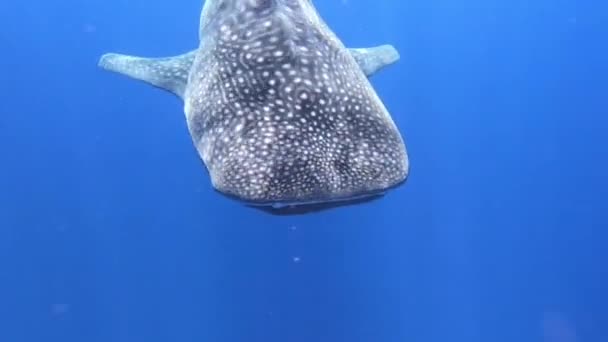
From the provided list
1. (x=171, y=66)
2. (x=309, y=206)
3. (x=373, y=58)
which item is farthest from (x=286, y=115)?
(x=373, y=58)

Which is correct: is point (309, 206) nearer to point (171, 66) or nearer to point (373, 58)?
point (171, 66)

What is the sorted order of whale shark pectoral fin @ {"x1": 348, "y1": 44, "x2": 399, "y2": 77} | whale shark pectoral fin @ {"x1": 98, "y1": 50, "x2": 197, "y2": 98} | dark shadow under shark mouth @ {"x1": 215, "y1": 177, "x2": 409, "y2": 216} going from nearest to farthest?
dark shadow under shark mouth @ {"x1": 215, "y1": 177, "x2": 409, "y2": 216} < whale shark pectoral fin @ {"x1": 98, "y1": 50, "x2": 197, "y2": 98} < whale shark pectoral fin @ {"x1": 348, "y1": 44, "x2": 399, "y2": 77}

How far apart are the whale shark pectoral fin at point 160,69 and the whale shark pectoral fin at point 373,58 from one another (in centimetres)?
145

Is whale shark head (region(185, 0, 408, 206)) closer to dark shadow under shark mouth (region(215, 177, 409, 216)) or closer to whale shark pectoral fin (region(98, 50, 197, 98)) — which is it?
dark shadow under shark mouth (region(215, 177, 409, 216))

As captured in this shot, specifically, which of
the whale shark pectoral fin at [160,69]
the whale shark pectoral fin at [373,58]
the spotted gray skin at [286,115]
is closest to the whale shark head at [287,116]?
the spotted gray skin at [286,115]

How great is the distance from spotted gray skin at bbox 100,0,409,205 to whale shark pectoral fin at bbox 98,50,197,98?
860 mm

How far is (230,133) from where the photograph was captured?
12.4 feet

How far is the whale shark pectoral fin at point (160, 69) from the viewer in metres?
5.37

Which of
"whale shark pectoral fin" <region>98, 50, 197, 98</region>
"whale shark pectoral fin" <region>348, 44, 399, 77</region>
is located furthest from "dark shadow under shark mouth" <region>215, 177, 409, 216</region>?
"whale shark pectoral fin" <region>348, 44, 399, 77</region>

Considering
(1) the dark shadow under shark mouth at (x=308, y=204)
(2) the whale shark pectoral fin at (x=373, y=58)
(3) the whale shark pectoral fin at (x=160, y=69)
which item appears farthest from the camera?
(2) the whale shark pectoral fin at (x=373, y=58)

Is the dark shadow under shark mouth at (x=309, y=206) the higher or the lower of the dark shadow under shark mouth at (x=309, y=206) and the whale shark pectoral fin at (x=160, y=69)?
the lower

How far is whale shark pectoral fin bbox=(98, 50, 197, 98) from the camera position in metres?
5.37

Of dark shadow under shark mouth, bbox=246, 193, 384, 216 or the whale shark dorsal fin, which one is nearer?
dark shadow under shark mouth, bbox=246, 193, 384, 216

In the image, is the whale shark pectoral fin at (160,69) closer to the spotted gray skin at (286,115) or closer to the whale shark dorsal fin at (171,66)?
the whale shark dorsal fin at (171,66)
